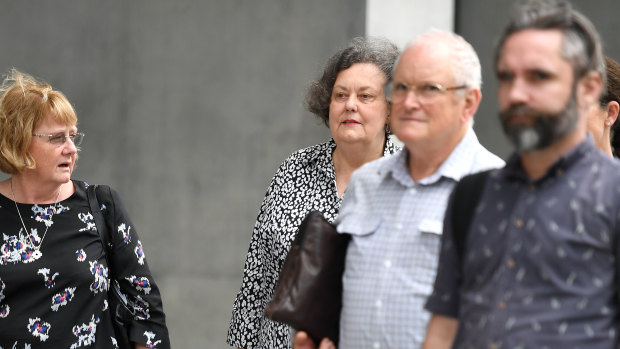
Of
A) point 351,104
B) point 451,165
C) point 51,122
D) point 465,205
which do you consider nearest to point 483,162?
point 451,165

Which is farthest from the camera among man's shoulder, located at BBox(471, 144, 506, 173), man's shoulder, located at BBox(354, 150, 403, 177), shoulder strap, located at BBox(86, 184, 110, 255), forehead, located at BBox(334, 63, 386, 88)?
shoulder strap, located at BBox(86, 184, 110, 255)

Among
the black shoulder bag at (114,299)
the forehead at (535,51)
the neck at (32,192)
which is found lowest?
the black shoulder bag at (114,299)

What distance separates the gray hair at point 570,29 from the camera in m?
2.03

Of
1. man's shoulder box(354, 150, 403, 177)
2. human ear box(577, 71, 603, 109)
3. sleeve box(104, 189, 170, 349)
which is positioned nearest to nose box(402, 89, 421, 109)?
man's shoulder box(354, 150, 403, 177)

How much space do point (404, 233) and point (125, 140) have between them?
146 inches

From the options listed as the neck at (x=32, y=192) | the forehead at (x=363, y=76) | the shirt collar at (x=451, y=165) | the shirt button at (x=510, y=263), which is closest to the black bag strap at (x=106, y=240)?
the neck at (x=32, y=192)

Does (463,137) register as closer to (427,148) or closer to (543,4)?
(427,148)

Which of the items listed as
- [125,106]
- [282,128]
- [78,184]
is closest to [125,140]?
[125,106]

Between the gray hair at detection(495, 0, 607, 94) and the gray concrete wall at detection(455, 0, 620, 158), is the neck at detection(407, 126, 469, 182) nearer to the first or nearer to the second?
the gray hair at detection(495, 0, 607, 94)

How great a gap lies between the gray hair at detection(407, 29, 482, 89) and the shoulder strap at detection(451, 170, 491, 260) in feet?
1.40

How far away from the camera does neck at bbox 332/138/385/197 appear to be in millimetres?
3664

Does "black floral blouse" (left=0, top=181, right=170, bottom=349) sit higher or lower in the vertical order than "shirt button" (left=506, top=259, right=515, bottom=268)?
lower

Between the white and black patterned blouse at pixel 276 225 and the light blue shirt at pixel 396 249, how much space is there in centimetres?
82

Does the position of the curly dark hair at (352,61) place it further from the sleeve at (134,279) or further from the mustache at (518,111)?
the mustache at (518,111)
